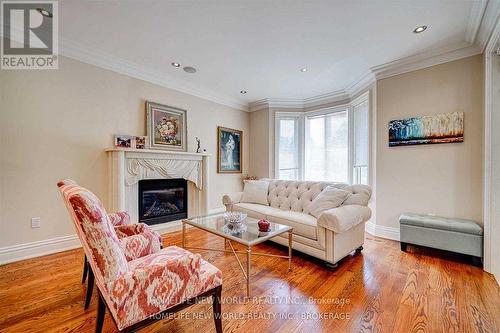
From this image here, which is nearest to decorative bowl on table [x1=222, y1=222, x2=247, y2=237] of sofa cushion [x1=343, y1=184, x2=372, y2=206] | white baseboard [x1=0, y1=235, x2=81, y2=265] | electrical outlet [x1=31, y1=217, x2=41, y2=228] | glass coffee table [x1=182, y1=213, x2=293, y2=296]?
glass coffee table [x1=182, y1=213, x2=293, y2=296]

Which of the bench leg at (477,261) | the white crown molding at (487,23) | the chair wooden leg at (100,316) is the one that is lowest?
the bench leg at (477,261)

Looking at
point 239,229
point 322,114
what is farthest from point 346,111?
point 239,229

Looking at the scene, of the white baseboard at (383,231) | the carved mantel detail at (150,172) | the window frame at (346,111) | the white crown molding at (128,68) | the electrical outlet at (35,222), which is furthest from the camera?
the window frame at (346,111)

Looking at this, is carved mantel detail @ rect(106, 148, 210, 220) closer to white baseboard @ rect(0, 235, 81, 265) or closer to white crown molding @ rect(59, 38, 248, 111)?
white baseboard @ rect(0, 235, 81, 265)

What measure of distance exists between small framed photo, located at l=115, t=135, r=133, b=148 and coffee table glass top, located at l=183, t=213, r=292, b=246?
1671mm

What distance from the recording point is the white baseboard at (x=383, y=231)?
3304 mm

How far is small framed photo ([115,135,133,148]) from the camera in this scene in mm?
3202

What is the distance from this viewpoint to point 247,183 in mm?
3846

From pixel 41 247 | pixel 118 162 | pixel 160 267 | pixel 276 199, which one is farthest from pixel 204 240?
pixel 160 267

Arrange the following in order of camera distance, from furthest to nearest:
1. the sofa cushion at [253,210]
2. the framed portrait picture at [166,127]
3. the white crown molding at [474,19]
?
1. the framed portrait picture at [166,127]
2. the sofa cushion at [253,210]
3. the white crown molding at [474,19]

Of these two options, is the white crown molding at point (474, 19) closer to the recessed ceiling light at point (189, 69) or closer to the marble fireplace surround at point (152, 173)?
the recessed ceiling light at point (189, 69)

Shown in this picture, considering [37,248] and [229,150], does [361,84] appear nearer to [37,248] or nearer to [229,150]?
[229,150]

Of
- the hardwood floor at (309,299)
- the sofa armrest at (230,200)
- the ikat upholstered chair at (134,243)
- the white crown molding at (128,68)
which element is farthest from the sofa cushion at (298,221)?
the white crown molding at (128,68)

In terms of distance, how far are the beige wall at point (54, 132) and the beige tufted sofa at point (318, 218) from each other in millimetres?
2105
